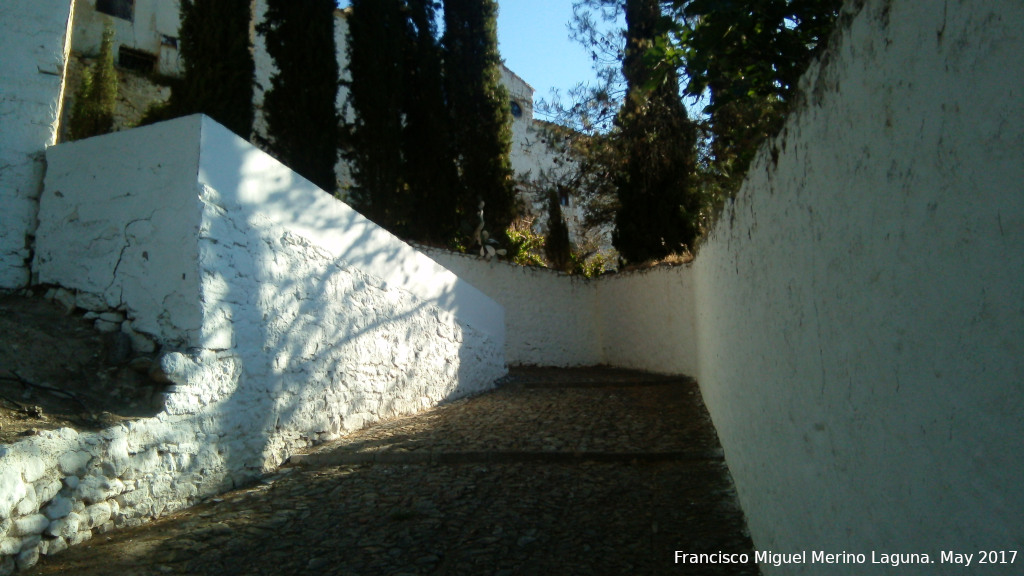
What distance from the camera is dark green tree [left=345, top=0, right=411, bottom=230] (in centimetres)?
1080

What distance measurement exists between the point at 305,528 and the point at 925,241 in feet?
10.5

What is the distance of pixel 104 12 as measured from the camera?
14.5 metres

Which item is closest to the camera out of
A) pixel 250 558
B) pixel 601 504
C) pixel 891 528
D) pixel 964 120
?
pixel 964 120

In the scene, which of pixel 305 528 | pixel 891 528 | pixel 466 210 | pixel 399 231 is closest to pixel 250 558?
pixel 305 528

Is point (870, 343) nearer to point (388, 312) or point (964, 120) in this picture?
point (964, 120)

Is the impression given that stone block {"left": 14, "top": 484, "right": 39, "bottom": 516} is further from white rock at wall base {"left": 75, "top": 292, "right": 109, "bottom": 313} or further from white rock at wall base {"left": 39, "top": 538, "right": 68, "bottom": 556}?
white rock at wall base {"left": 75, "top": 292, "right": 109, "bottom": 313}

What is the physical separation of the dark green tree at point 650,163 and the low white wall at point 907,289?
27.8 feet

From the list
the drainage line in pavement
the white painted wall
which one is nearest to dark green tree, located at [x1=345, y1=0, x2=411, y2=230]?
the white painted wall

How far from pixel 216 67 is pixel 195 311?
6767mm

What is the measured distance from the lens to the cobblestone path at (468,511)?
3.00 metres

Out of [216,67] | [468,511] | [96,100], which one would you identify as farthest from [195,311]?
[96,100]

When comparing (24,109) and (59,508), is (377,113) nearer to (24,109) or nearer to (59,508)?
(24,109)

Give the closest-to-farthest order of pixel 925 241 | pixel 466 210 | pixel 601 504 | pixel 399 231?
pixel 925 241, pixel 601 504, pixel 399 231, pixel 466 210

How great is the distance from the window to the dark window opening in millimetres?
742
